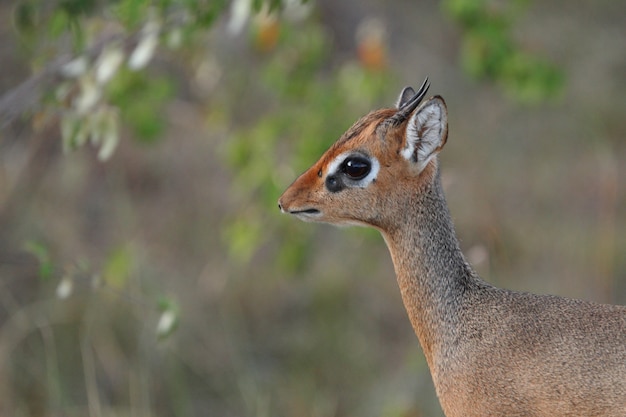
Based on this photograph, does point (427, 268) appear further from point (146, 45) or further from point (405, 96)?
point (146, 45)

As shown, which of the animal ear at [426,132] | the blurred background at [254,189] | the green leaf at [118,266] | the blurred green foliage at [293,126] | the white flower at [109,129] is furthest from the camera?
the green leaf at [118,266]

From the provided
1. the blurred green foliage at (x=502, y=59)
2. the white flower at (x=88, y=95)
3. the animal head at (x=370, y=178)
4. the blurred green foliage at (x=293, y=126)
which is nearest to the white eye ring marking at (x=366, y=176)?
the animal head at (x=370, y=178)

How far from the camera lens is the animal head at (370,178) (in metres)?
4.22

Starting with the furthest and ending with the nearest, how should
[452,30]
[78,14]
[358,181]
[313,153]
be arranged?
[452,30], [313,153], [78,14], [358,181]

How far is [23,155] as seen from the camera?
9.66 metres

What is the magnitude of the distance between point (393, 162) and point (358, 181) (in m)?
0.14

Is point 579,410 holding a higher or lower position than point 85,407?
higher

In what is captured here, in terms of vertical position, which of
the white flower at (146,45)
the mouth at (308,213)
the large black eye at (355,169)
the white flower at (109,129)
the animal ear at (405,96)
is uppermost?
the animal ear at (405,96)

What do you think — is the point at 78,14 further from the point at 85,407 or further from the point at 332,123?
the point at 85,407

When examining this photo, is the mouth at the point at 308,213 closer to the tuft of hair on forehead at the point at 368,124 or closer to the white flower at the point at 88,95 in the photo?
the tuft of hair on forehead at the point at 368,124

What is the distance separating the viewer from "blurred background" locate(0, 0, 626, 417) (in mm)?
6375

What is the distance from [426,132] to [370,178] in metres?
0.25

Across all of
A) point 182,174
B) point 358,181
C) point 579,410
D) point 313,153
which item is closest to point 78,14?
point 313,153

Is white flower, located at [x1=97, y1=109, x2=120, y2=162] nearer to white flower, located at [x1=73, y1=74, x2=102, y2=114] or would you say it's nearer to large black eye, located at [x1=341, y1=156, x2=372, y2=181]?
white flower, located at [x1=73, y1=74, x2=102, y2=114]
